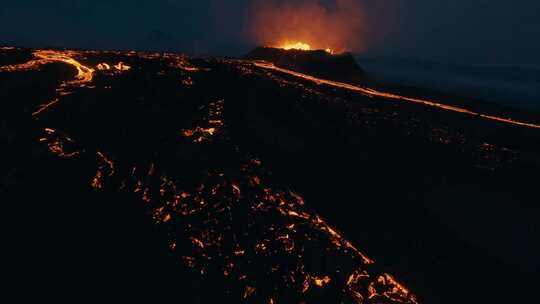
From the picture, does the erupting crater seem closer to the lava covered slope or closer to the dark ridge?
the dark ridge

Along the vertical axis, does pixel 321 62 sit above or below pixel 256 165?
below

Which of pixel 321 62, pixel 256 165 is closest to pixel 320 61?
pixel 321 62

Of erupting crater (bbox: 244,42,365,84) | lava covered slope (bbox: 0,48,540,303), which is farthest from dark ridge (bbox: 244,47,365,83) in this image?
lava covered slope (bbox: 0,48,540,303)

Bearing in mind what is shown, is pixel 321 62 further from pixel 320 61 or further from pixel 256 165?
pixel 256 165

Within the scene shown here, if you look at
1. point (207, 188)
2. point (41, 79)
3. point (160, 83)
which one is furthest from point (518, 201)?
point (41, 79)

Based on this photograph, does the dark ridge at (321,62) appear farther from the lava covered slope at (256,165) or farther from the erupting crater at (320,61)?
Answer: the lava covered slope at (256,165)

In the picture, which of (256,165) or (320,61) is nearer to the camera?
(256,165)

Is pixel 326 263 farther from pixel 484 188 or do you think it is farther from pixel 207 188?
pixel 484 188

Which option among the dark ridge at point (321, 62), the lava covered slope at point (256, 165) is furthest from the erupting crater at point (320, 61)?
the lava covered slope at point (256, 165)

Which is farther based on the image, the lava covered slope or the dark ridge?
the dark ridge
